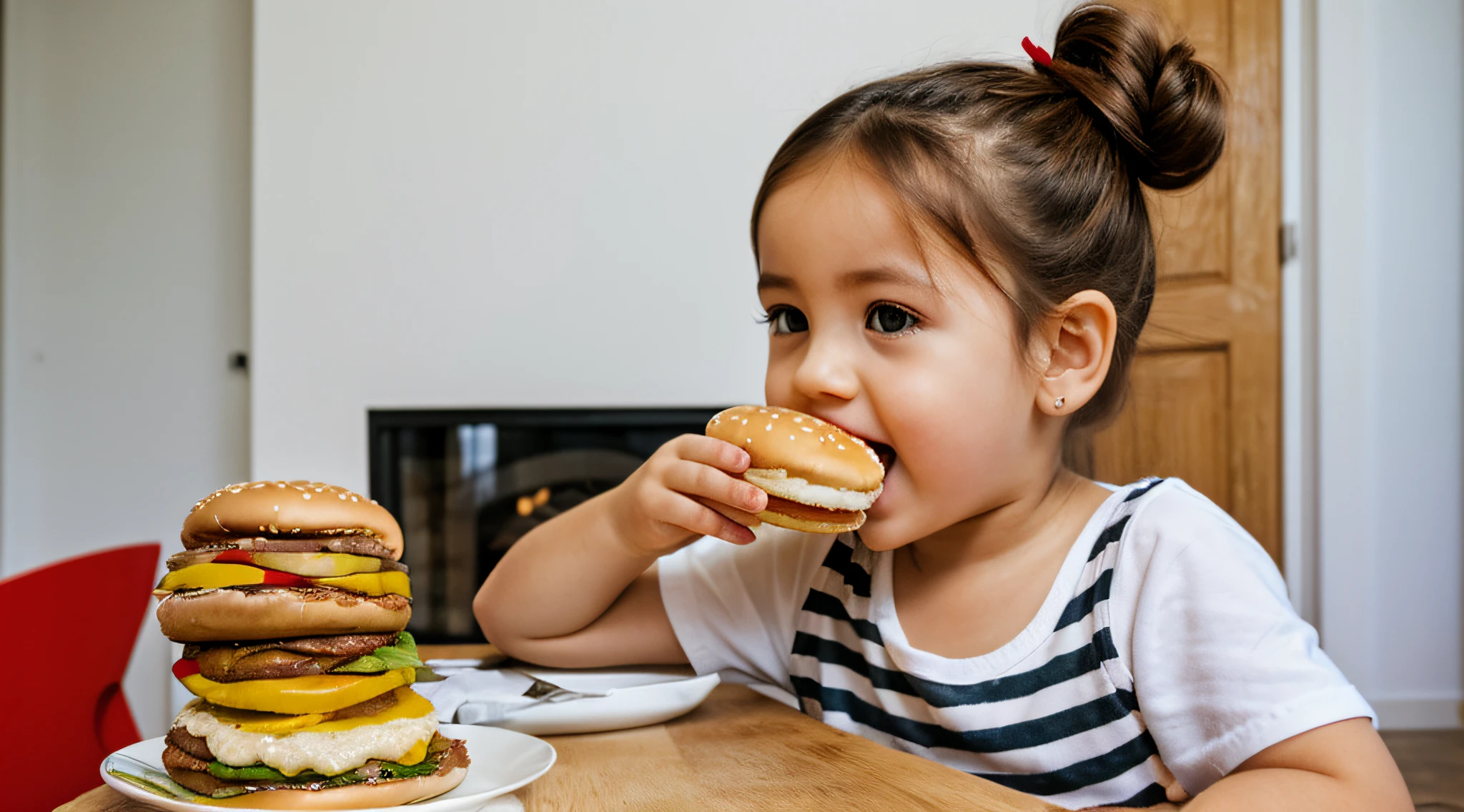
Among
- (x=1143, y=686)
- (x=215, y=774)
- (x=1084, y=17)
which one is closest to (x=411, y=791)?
(x=215, y=774)

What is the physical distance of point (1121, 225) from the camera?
99 cm

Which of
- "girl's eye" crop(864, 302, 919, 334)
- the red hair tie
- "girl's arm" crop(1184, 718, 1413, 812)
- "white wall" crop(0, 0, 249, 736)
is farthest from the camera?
"white wall" crop(0, 0, 249, 736)

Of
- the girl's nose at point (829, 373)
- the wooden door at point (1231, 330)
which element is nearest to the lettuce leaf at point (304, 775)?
the girl's nose at point (829, 373)

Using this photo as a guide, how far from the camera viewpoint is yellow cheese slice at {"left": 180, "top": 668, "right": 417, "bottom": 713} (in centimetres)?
56

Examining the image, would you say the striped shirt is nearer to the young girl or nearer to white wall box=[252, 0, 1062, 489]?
the young girl

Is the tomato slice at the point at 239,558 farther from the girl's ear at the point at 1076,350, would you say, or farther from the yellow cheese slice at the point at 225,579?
the girl's ear at the point at 1076,350

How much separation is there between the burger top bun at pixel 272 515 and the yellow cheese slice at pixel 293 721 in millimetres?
99

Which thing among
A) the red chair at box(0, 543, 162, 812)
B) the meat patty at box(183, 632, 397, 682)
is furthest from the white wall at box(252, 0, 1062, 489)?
the meat patty at box(183, 632, 397, 682)

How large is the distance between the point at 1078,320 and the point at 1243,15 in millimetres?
2898

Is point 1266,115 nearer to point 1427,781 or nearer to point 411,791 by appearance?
point 1427,781

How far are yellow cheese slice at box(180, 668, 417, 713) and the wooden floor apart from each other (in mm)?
2478

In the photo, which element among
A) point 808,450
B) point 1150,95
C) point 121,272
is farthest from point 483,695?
point 121,272

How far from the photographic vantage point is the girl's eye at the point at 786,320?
3.09ft

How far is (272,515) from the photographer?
573 millimetres
